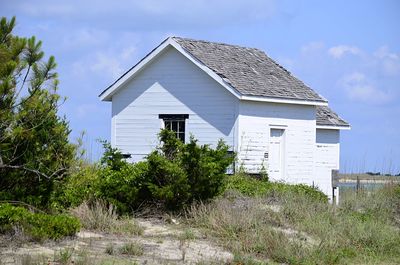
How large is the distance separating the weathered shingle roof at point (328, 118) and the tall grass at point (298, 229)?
10.0m

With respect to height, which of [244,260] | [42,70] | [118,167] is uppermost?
[42,70]

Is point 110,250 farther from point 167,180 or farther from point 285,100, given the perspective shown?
point 285,100

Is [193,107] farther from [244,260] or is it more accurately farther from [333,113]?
[244,260]

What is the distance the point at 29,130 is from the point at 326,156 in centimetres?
1827

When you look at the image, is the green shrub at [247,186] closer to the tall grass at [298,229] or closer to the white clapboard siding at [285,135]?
the tall grass at [298,229]

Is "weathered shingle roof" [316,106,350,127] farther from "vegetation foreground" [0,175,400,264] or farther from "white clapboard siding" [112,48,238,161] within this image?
"vegetation foreground" [0,175,400,264]

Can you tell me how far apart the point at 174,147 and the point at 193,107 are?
8055mm

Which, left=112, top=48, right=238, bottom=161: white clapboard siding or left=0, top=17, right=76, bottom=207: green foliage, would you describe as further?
left=112, top=48, right=238, bottom=161: white clapboard siding

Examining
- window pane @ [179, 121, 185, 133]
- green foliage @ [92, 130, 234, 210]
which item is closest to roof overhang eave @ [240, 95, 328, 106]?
window pane @ [179, 121, 185, 133]

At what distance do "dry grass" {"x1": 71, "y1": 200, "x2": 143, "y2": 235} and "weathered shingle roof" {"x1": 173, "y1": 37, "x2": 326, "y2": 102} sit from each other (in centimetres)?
983

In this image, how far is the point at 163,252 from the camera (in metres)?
15.0

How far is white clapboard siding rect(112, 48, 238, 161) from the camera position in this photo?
27.3 metres

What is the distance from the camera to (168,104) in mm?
28359

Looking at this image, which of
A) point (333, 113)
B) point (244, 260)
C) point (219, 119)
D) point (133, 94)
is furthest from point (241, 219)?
point (333, 113)
